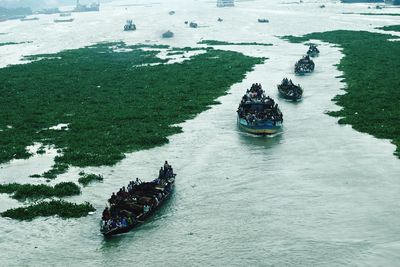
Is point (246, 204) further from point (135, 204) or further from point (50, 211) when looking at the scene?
point (50, 211)

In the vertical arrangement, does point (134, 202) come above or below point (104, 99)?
below

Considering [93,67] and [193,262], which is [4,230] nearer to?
[193,262]

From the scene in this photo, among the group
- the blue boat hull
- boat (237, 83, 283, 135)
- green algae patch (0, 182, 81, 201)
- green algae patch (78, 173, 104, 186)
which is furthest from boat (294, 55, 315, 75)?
green algae patch (0, 182, 81, 201)

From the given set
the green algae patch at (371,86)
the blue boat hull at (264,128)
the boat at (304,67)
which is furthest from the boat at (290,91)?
the boat at (304,67)

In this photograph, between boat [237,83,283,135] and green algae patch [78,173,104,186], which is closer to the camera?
green algae patch [78,173,104,186]

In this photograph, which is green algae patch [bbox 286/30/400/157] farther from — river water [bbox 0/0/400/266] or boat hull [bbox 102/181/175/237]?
boat hull [bbox 102/181/175/237]

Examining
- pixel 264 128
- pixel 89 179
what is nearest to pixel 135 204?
pixel 89 179
